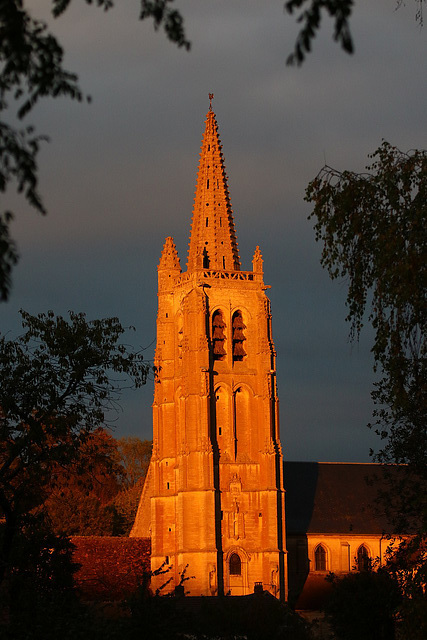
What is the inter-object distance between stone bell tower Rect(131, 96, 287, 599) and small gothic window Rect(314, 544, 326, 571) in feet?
16.3

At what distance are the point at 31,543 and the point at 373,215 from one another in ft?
42.5

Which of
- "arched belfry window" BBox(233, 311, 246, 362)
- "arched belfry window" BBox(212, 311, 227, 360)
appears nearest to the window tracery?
"arched belfry window" BBox(233, 311, 246, 362)

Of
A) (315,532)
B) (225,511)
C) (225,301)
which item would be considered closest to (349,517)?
(315,532)

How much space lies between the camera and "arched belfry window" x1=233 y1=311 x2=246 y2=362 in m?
72.6

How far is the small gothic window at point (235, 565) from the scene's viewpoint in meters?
68.6

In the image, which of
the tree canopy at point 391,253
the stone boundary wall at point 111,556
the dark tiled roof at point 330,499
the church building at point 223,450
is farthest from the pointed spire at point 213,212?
the tree canopy at point 391,253

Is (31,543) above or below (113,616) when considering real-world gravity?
above

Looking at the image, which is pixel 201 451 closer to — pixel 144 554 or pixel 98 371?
pixel 144 554

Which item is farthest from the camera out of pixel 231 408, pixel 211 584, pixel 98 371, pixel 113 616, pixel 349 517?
pixel 349 517

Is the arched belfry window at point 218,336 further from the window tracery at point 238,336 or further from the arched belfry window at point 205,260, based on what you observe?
the arched belfry window at point 205,260

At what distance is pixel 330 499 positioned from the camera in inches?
3034

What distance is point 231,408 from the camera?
233 ft

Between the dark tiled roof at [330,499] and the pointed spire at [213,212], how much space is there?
14.6 metres

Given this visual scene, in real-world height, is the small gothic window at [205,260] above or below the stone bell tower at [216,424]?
above
